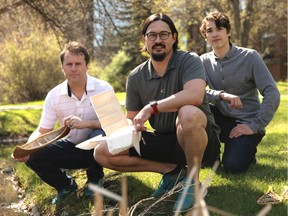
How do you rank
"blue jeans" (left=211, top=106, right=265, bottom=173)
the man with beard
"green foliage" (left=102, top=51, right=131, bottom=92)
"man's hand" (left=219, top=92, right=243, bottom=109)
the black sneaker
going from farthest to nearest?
1. "green foliage" (left=102, top=51, right=131, bottom=92)
2. the black sneaker
3. "blue jeans" (left=211, top=106, right=265, bottom=173)
4. "man's hand" (left=219, top=92, right=243, bottom=109)
5. the man with beard

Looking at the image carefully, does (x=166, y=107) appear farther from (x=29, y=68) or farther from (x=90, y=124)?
(x=29, y=68)

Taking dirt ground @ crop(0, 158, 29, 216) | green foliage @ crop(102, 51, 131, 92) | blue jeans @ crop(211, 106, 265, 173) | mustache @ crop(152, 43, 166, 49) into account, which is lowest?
green foliage @ crop(102, 51, 131, 92)

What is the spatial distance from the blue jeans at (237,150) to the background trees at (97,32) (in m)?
5.92

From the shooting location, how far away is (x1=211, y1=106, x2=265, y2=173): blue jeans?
4.20 m

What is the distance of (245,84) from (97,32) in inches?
288

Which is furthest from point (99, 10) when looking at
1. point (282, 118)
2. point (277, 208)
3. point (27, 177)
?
point (277, 208)

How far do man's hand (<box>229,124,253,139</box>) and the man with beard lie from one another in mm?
508

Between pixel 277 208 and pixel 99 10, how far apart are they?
7.81m

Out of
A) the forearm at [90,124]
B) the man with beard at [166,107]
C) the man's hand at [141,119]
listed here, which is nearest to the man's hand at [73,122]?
the forearm at [90,124]

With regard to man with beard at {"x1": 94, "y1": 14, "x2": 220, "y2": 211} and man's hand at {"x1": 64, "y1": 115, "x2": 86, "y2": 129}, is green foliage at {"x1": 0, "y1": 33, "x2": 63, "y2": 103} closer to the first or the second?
man's hand at {"x1": 64, "y1": 115, "x2": 86, "y2": 129}

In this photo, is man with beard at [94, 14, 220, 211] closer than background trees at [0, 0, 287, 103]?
Yes

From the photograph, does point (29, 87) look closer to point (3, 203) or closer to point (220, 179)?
point (3, 203)

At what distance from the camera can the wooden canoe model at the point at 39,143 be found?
4.09 m

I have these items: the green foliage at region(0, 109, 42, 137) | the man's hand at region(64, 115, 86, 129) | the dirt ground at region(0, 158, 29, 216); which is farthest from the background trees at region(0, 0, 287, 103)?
the man's hand at region(64, 115, 86, 129)
